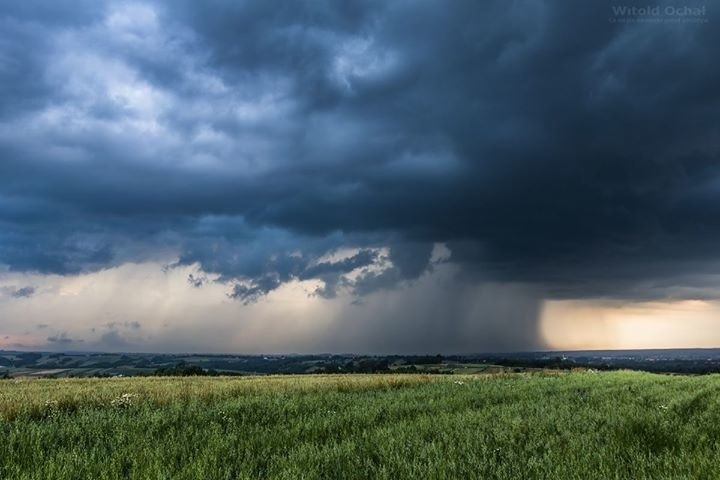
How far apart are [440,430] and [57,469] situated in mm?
7040

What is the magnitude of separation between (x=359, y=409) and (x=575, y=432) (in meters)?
6.18

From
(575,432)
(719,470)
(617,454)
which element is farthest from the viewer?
(575,432)

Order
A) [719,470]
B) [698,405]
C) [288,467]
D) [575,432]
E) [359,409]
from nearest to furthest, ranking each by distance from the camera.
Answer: [719,470] < [288,467] < [575,432] < [359,409] < [698,405]

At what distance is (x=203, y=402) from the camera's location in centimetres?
1650

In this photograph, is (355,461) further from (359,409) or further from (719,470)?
(359,409)

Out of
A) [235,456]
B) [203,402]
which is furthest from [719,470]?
[203,402]

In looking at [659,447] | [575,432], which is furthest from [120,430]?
[659,447]

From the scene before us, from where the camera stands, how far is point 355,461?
7.79m

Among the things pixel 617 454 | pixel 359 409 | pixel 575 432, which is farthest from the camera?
pixel 359 409

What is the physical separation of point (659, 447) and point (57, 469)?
10074 mm

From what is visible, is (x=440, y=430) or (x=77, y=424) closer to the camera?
(x=440, y=430)

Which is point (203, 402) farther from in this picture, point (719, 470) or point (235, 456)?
point (719, 470)

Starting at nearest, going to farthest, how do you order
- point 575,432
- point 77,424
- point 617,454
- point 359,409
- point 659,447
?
point 617,454
point 659,447
point 575,432
point 77,424
point 359,409

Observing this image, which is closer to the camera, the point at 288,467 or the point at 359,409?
the point at 288,467
